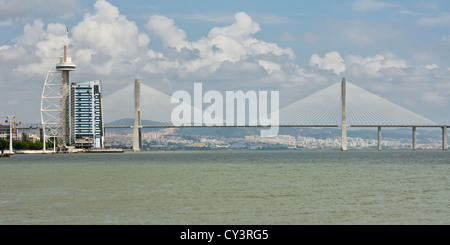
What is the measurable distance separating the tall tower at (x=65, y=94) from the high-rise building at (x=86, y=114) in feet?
22.4

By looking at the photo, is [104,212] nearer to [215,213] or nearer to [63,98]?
[215,213]

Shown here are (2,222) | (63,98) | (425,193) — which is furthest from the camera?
(63,98)

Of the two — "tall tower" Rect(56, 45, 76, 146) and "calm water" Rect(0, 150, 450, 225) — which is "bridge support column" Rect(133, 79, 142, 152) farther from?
"calm water" Rect(0, 150, 450, 225)

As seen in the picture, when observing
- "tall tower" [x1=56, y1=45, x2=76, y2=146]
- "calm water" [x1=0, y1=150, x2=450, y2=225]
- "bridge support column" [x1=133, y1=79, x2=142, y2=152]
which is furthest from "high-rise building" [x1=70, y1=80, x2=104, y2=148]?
"calm water" [x1=0, y1=150, x2=450, y2=225]

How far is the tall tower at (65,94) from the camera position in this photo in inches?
6634

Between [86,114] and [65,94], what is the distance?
1736 cm

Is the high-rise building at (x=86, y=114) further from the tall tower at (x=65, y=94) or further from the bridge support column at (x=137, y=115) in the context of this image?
the bridge support column at (x=137, y=115)

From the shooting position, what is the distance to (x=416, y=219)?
2295cm

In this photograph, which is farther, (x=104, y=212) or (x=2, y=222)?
(x=104, y=212)

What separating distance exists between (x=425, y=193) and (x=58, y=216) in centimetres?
1854

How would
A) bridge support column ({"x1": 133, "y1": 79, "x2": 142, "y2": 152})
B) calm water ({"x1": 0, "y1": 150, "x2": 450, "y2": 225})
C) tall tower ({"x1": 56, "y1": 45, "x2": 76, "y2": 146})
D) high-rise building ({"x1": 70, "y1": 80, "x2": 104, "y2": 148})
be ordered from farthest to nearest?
high-rise building ({"x1": 70, "y1": 80, "x2": 104, "y2": 148})
tall tower ({"x1": 56, "y1": 45, "x2": 76, "y2": 146})
bridge support column ({"x1": 133, "y1": 79, "x2": 142, "y2": 152})
calm water ({"x1": 0, "y1": 150, "x2": 450, "y2": 225})

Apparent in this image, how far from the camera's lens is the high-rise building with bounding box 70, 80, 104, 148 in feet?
601

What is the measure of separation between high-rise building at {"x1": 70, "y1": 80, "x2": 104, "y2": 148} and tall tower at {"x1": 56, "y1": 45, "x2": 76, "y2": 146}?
6.84 metres
